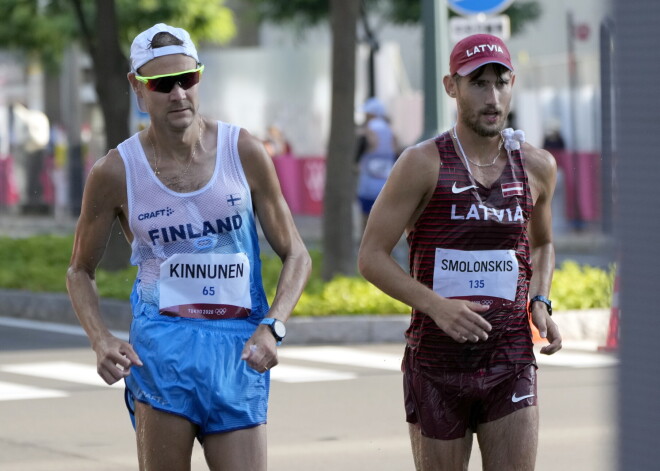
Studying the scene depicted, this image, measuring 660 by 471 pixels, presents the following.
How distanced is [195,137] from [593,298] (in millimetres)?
8078

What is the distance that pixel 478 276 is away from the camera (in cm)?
430

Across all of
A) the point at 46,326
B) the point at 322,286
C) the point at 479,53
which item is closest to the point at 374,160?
the point at 322,286

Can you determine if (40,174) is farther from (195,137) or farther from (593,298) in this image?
(195,137)

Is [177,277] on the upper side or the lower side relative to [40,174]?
lower

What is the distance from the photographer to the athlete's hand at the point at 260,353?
13.0 feet

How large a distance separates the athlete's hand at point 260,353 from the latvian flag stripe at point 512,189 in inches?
33.6

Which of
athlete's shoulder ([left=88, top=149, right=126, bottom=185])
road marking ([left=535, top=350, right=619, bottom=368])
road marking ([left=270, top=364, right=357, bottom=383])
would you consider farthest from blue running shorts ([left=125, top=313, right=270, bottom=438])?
road marking ([left=535, top=350, right=619, bottom=368])

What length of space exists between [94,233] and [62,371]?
6.17 metres

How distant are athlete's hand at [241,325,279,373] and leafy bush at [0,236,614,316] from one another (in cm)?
542

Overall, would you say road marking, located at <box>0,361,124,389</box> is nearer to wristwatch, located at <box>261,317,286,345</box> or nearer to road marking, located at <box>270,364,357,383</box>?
road marking, located at <box>270,364,357,383</box>

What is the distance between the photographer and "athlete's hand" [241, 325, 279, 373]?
3959 mm

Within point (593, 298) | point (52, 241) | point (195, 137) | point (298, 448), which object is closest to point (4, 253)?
point (52, 241)

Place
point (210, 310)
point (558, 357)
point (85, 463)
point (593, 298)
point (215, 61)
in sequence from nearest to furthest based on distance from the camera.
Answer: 1. point (210, 310)
2. point (85, 463)
3. point (558, 357)
4. point (593, 298)
5. point (215, 61)

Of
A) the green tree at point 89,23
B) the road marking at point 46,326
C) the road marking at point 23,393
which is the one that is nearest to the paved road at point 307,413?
the road marking at point 23,393
